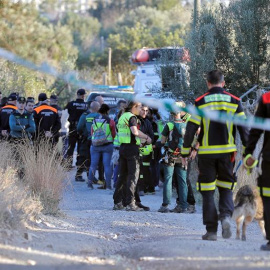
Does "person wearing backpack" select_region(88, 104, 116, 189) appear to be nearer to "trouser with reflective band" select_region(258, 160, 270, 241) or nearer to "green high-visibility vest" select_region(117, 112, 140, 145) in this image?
"green high-visibility vest" select_region(117, 112, 140, 145)

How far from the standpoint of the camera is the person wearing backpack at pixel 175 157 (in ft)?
38.4

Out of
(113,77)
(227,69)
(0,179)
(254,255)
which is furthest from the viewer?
(113,77)

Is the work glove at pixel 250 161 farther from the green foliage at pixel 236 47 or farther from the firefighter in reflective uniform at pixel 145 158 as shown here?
the green foliage at pixel 236 47

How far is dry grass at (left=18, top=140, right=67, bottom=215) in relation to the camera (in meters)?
10.8

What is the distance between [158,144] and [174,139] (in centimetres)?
291

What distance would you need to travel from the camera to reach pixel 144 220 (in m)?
10.9

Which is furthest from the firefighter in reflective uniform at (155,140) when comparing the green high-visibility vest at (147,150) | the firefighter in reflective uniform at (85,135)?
the firefighter in reflective uniform at (85,135)

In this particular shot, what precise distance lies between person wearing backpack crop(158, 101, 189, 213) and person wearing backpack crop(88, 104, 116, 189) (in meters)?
3.29

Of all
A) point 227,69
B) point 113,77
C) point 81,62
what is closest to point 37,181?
point 227,69

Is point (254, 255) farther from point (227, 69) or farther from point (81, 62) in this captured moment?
point (81, 62)

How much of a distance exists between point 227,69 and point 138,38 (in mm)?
34967

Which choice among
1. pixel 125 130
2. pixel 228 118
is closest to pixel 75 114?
pixel 125 130

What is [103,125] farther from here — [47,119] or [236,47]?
[236,47]

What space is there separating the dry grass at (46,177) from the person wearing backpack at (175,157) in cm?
172
